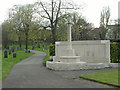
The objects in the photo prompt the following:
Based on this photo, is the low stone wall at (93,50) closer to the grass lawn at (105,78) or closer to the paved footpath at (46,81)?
the paved footpath at (46,81)

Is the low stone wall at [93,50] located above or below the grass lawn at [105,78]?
above

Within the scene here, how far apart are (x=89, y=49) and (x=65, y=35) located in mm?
13850

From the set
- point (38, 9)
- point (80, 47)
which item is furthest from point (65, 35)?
point (80, 47)

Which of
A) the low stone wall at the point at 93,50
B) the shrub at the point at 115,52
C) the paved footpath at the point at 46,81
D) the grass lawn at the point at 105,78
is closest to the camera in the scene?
the paved footpath at the point at 46,81

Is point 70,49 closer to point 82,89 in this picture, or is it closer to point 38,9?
point 82,89

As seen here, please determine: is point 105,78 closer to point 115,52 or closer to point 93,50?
point 93,50

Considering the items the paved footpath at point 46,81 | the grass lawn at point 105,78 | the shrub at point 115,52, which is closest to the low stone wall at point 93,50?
the shrub at point 115,52

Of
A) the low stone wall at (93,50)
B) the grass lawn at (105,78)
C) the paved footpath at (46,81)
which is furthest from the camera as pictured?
the low stone wall at (93,50)

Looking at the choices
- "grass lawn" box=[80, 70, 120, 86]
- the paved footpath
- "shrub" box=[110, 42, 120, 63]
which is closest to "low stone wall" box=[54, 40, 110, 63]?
"shrub" box=[110, 42, 120, 63]

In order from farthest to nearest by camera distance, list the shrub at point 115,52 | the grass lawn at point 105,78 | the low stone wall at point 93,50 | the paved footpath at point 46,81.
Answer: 1. the shrub at point 115,52
2. the low stone wall at point 93,50
3. the grass lawn at point 105,78
4. the paved footpath at point 46,81

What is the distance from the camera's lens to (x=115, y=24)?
1937 inches

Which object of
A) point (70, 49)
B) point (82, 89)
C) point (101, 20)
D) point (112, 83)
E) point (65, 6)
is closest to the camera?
point (82, 89)

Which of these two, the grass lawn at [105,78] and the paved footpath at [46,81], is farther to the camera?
the grass lawn at [105,78]

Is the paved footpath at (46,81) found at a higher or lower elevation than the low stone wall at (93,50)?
lower
